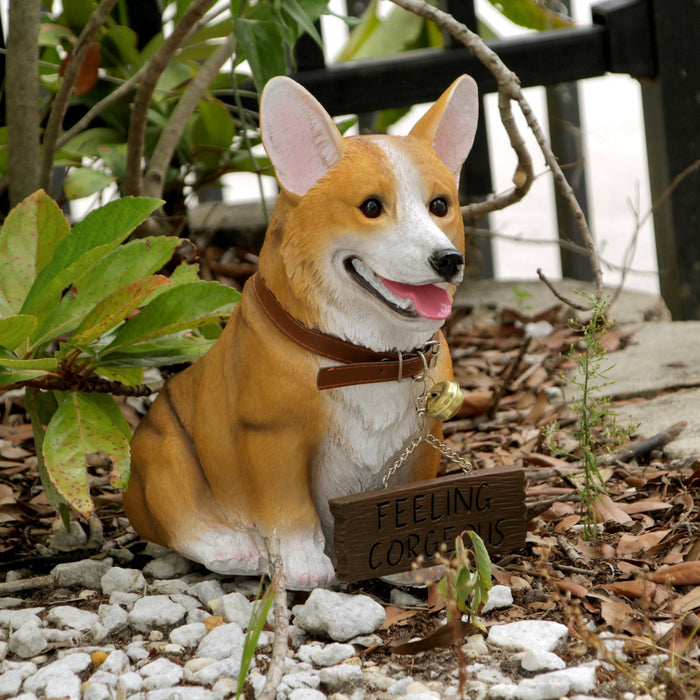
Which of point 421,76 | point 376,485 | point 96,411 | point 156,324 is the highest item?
point 421,76

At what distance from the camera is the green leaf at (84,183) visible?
103 inches

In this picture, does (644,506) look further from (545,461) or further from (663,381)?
(663,381)

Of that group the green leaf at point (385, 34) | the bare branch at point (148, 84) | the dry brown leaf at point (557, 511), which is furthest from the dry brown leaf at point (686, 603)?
the green leaf at point (385, 34)

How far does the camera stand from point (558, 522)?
6.49ft

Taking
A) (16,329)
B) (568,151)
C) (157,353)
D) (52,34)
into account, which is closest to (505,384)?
(157,353)

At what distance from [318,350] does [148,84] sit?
38.7 inches

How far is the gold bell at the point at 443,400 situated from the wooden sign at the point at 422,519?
12cm

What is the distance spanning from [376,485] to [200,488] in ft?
1.03

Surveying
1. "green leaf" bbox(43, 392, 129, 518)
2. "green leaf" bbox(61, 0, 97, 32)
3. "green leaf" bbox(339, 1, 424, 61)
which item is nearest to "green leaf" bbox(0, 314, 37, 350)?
"green leaf" bbox(43, 392, 129, 518)

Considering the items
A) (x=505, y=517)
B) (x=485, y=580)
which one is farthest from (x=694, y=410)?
(x=485, y=580)

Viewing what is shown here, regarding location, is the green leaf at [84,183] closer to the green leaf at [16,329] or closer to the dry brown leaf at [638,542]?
the green leaf at [16,329]

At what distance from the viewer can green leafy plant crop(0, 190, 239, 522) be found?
169 centimetres

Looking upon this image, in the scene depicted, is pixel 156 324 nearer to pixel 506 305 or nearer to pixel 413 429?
pixel 413 429

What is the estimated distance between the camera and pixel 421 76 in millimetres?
3199
